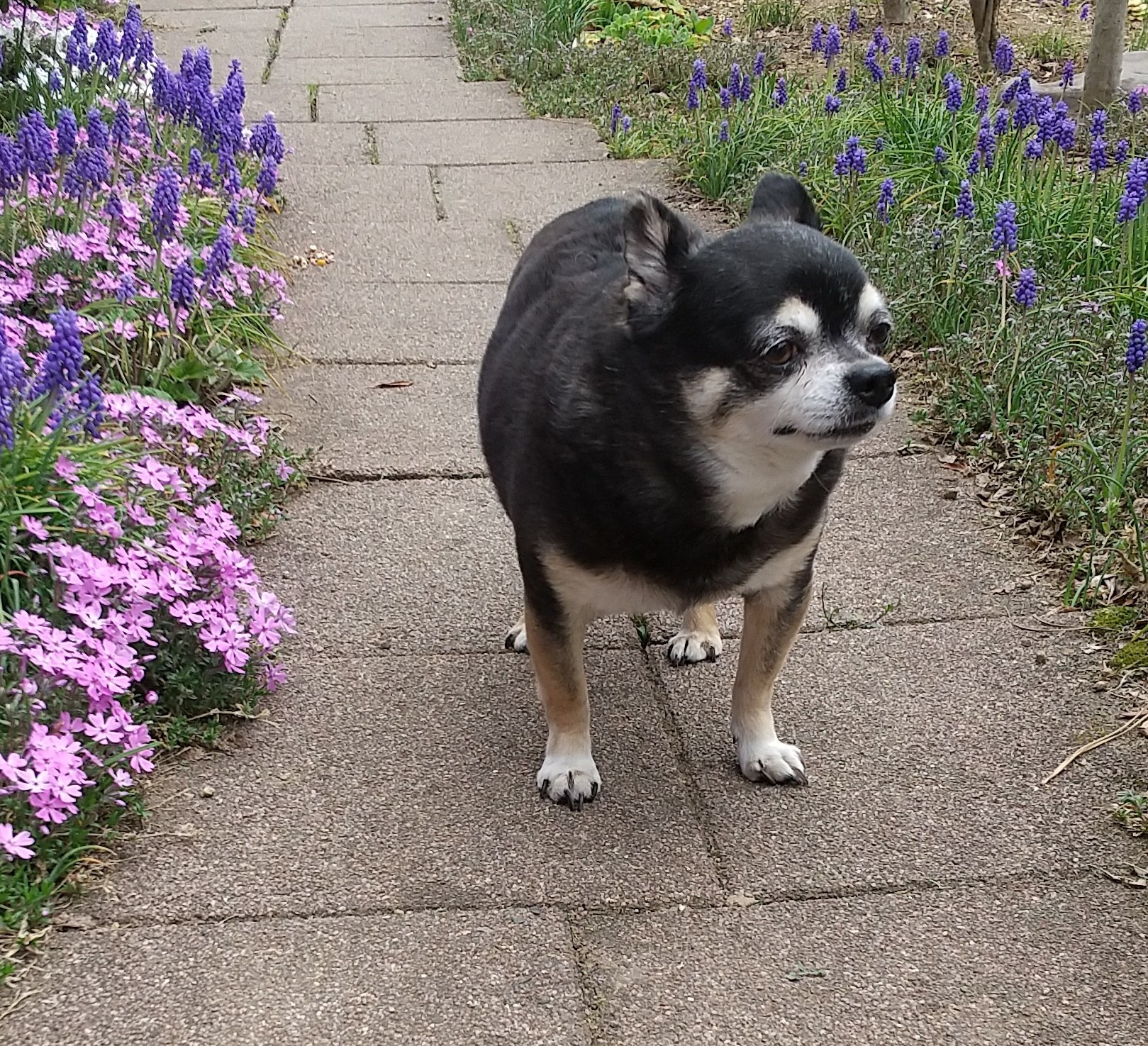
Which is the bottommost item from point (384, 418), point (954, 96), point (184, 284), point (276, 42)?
point (384, 418)

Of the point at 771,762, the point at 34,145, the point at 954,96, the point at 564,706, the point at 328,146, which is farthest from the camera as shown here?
the point at 328,146

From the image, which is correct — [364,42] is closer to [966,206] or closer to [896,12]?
[896,12]

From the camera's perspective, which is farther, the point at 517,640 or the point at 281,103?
the point at 281,103

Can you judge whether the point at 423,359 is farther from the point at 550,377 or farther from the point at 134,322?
the point at 550,377

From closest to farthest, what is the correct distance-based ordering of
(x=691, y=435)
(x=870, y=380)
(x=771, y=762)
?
1. (x=870, y=380)
2. (x=691, y=435)
3. (x=771, y=762)

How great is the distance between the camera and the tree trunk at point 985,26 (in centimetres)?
883

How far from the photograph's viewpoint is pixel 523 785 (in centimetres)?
313

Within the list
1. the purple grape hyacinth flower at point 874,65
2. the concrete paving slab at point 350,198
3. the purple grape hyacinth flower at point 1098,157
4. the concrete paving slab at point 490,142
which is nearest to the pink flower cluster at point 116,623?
the concrete paving slab at point 350,198

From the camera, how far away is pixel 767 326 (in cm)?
255

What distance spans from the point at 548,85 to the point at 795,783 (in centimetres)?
733

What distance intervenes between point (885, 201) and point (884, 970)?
12.6ft

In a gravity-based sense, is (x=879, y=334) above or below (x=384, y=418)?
above

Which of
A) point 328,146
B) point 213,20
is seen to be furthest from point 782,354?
point 213,20

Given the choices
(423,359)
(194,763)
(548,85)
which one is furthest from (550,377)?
(548,85)
